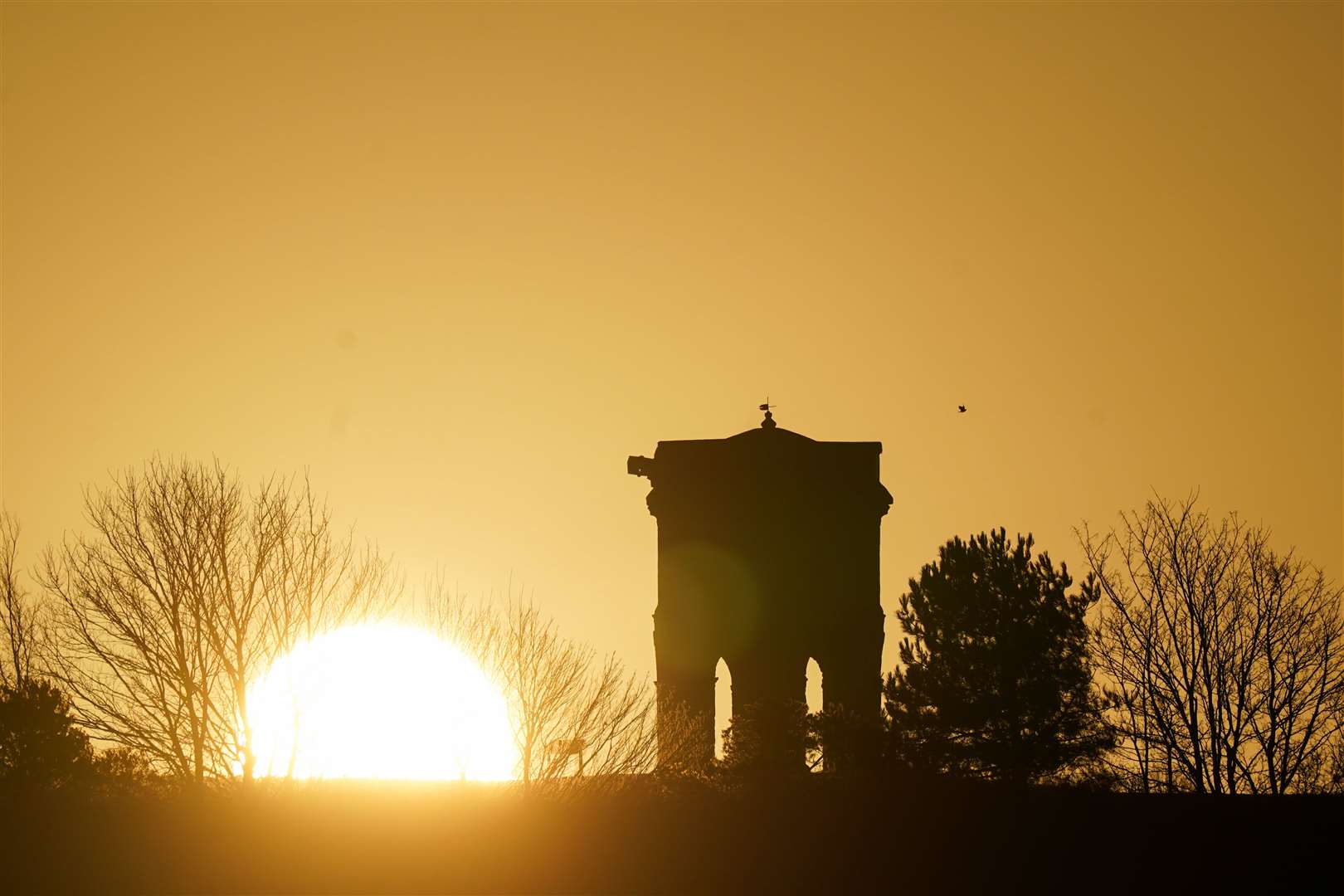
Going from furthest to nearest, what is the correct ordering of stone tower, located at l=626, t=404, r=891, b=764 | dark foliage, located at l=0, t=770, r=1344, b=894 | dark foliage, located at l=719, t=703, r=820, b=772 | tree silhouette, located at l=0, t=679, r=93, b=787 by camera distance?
stone tower, located at l=626, t=404, r=891, b=764
dark foliage, located at l=719, t=703, r=820, b=772
tree silhouette, located at l=0, t=679, r=93, b=787
dark foliage, located at l=0, t=770, r=1344, b=894

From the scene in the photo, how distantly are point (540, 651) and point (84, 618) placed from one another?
25.0 ft

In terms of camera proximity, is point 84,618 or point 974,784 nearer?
point 84,618

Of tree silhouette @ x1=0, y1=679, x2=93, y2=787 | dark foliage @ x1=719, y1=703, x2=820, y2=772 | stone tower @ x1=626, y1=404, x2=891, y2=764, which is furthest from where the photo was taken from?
stone tower @ x1=626, y1=404, x2=891, y2=764

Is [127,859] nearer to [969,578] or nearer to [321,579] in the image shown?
[321,579]

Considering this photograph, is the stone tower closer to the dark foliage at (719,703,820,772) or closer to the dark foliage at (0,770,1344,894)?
the dark foliage at (719,703,820,772)

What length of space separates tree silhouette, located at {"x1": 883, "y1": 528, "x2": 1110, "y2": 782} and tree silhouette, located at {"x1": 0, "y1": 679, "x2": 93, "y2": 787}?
15.7m

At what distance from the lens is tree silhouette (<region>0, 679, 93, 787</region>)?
32.3 metres

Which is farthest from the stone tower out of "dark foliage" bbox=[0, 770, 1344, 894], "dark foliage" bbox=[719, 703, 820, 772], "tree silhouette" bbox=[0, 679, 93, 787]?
"tree silhouette" bbox=[0, 679, 93, 787]

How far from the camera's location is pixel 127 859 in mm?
25625

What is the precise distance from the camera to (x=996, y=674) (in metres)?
35.7

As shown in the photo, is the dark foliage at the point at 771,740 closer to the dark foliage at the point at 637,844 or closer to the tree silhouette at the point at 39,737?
the dark foliage at the point at 637,844

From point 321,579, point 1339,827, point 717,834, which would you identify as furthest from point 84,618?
point 1339,827

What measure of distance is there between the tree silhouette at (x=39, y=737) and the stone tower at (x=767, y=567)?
11665 millimetres

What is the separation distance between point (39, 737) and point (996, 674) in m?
18.8
